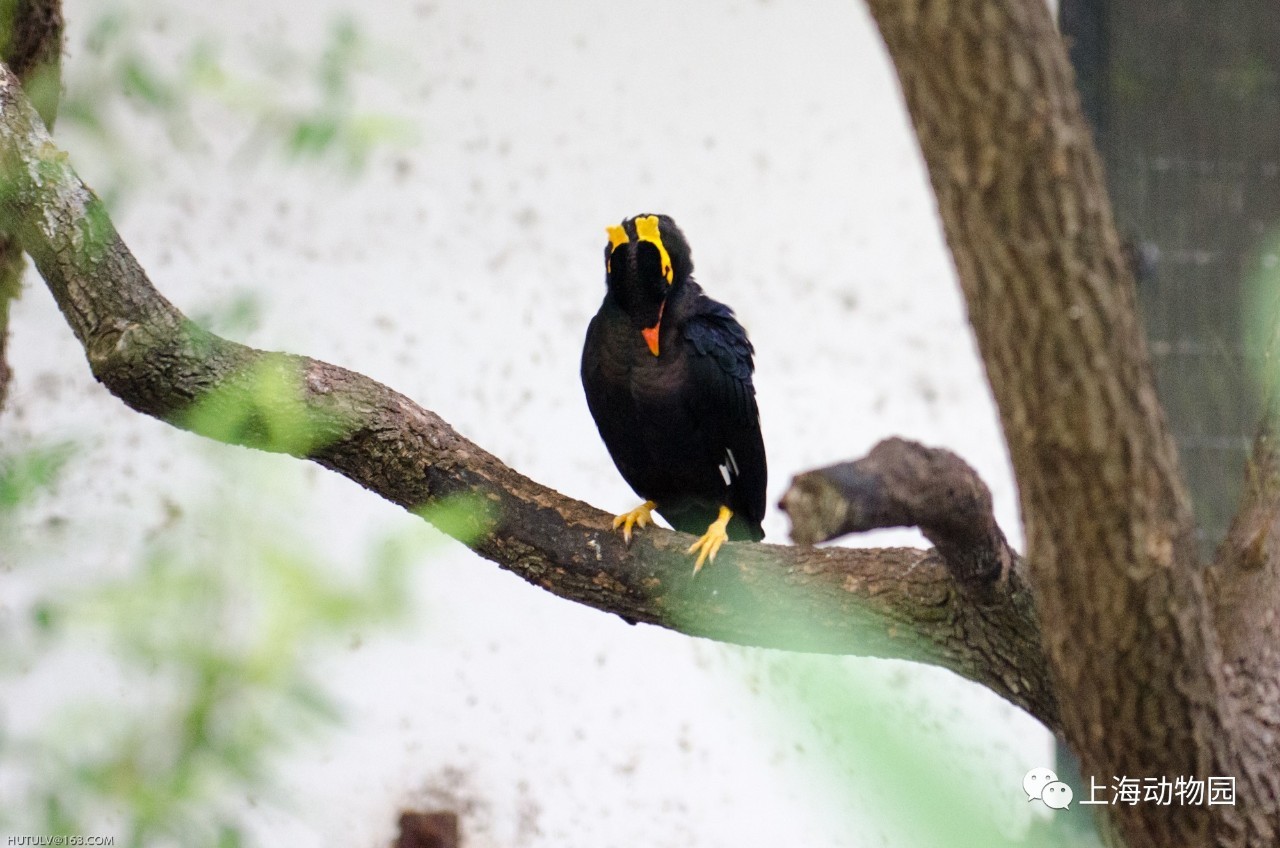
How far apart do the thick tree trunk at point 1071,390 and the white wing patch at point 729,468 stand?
826mm

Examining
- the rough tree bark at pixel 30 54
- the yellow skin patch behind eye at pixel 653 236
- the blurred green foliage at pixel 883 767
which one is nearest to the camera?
the blurred green foliage at pixel 883 767

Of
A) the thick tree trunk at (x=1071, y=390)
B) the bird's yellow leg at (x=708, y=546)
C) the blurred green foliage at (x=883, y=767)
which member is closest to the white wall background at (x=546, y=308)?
the bird's yellow leg at (x=708, y=546)

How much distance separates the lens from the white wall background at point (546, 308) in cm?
210

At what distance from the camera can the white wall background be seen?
82.7 inches

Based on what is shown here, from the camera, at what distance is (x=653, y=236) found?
4.95ft

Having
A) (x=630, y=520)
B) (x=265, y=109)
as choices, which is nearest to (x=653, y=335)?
(x=630, y=520)

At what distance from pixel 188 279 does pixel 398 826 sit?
1.02 meters

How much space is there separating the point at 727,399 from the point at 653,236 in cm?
23

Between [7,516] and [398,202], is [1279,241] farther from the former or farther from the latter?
[7,516]

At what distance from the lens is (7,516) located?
51 centimetres

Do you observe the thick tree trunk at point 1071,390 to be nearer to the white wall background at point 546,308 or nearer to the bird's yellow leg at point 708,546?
the bird's yellow leg at point 708,546

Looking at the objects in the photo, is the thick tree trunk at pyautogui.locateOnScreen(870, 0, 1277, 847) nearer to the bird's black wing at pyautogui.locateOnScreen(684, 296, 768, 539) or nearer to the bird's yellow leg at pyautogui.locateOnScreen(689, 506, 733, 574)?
the bird's yellow leg at pyautogui.locateOnScreen(689, 506, 733, 574)

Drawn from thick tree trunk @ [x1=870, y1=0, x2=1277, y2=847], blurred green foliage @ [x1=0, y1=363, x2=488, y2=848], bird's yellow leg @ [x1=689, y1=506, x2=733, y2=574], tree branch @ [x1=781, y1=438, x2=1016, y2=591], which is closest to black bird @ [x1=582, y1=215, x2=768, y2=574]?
bird's yellow leg @ [x1=689, y1=506, x2=733, y2=574]

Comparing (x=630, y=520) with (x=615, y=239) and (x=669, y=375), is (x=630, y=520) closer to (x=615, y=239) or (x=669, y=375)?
(x=669, y=375)
